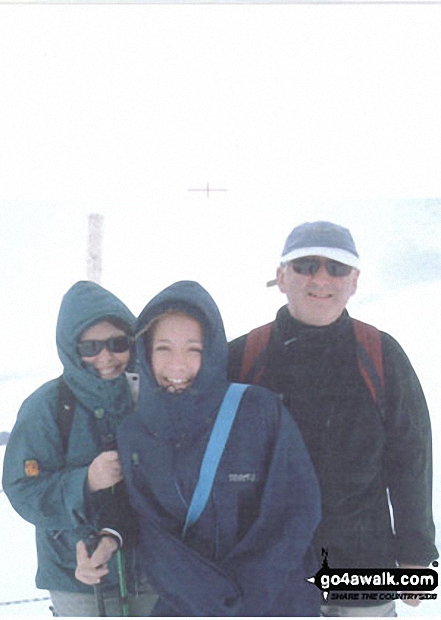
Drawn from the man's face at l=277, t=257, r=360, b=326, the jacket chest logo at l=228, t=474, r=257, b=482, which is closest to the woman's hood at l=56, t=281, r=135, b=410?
the jacket chest logo at l=228, t=474, r=257, b=482

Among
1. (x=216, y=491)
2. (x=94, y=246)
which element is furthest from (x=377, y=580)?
(x=94, y=246)

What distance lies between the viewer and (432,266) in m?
1.80

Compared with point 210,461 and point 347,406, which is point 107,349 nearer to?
point 210,461

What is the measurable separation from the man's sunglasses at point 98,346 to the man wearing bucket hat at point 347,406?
262mm

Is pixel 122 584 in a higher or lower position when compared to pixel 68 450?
lower

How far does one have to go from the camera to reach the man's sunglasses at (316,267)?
5.61 ft

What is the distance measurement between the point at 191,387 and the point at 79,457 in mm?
325

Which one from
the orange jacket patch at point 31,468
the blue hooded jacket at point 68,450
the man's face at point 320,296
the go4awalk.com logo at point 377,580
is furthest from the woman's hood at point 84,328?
the go4awalk.com logo at point 377,580

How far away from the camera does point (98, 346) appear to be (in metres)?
1.66

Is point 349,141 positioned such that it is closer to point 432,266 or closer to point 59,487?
point 432,266

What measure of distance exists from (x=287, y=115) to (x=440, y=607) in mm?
1331

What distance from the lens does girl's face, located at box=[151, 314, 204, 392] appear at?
1593 millimetres

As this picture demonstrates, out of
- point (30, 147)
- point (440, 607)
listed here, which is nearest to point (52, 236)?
point (30, 147)

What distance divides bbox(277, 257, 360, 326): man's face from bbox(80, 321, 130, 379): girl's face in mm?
423
